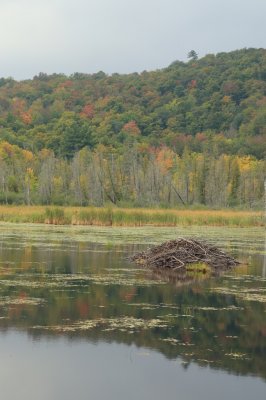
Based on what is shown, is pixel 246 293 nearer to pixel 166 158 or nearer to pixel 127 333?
pixel 127 333

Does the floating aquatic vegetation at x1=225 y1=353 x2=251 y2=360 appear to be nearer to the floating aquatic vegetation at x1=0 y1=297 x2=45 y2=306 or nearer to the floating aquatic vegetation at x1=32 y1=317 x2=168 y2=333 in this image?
the floating aquatic vegetation at x1=32 y1=317 x2=168 y2=333

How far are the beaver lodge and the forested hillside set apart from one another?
41.9 meters

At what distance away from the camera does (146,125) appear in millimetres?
91438

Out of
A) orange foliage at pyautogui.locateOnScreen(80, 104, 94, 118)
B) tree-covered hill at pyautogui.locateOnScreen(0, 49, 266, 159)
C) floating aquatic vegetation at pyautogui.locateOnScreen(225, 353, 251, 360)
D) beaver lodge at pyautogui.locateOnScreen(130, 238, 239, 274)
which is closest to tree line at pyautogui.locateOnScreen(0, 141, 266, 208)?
tree-covered hill at pyautogui.locateOnScreen(0, 49, 266, 159)

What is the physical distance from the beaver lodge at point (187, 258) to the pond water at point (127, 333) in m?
0.69

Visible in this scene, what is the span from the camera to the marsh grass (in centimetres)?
3288

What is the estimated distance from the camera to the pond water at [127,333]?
7.78 meters

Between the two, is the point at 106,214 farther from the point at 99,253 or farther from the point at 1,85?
the point at 1,85

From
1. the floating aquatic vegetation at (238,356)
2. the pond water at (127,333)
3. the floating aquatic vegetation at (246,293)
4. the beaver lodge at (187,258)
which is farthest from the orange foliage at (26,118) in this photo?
the floating aquatic vegetation at (238,356)

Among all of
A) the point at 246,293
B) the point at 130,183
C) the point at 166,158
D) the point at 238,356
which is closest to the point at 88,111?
the point at 166,158

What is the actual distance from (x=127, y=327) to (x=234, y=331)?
1634 millimetres

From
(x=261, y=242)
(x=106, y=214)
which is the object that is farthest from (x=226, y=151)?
(x=261, y=242)

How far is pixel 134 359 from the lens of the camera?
8695mm

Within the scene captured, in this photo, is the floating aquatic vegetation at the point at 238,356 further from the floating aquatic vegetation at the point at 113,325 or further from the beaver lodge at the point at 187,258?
the beaver lodge at the point at 187,258
